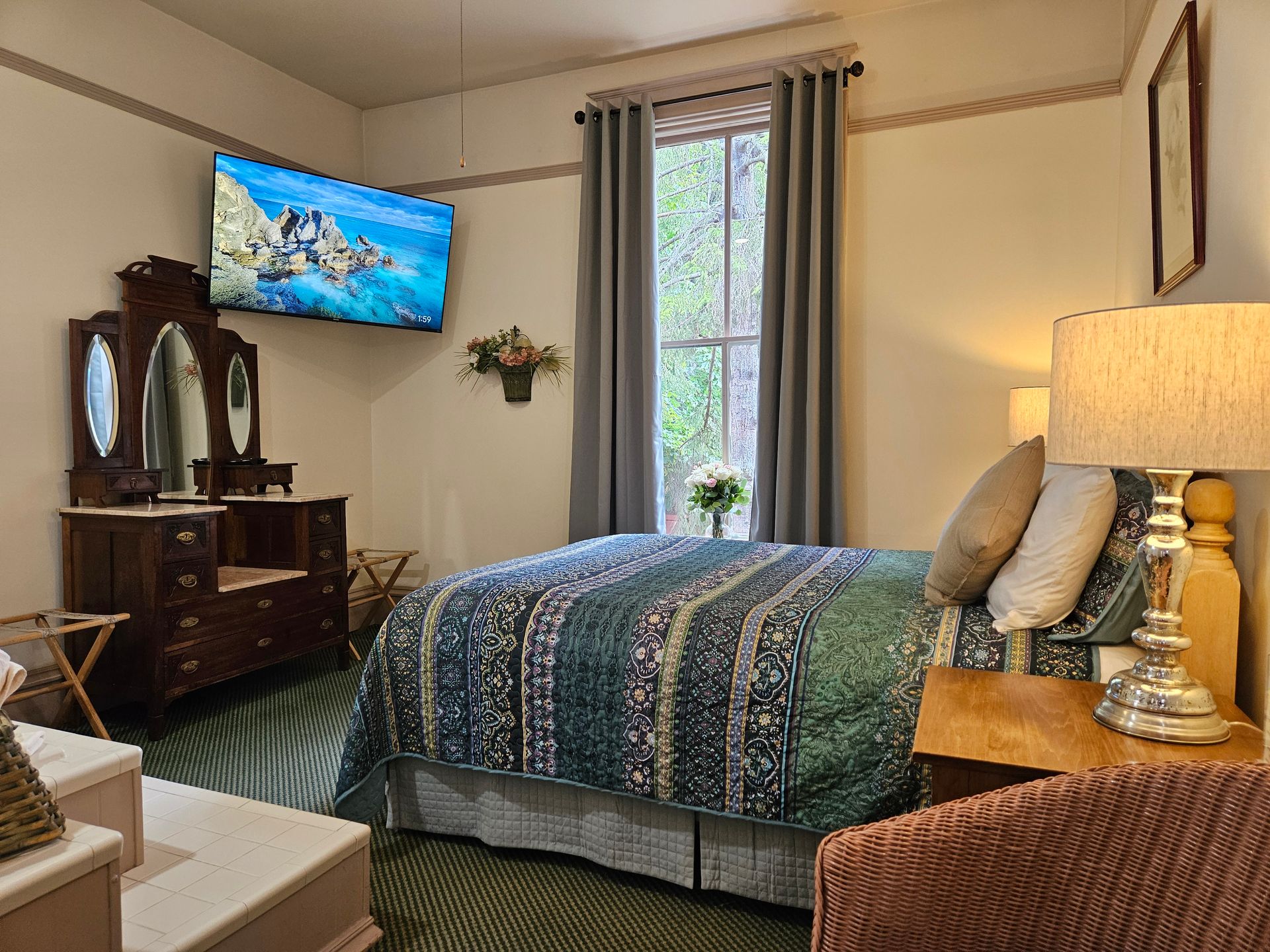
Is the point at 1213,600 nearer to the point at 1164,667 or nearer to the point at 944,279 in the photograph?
the point at 1164,667

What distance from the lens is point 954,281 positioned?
3.85 meters

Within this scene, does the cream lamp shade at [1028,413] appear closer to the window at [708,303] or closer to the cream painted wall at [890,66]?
the window at [708,303]

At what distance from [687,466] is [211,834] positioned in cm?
306

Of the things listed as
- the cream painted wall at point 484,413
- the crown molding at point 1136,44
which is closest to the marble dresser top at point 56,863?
the cream painted wall at point 484,413

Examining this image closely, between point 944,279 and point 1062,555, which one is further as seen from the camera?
point 944,279

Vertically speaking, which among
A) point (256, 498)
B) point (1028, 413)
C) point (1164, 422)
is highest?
point (1028, 413)

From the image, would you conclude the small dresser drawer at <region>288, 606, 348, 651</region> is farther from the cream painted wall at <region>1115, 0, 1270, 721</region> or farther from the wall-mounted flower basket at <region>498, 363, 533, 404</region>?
the cream painted wall at <region>1115, 0, 1270, 721</region>

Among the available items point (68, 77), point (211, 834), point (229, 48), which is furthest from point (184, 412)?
point (211, 834)

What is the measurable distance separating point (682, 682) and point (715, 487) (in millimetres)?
2170

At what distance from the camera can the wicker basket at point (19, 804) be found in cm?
112

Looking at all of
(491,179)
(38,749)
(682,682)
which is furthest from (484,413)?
(38,749)

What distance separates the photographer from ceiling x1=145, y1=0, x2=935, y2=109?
387 cm

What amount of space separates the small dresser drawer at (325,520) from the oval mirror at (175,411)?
1.96 ft

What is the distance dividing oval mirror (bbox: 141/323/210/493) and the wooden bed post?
3.92 m
